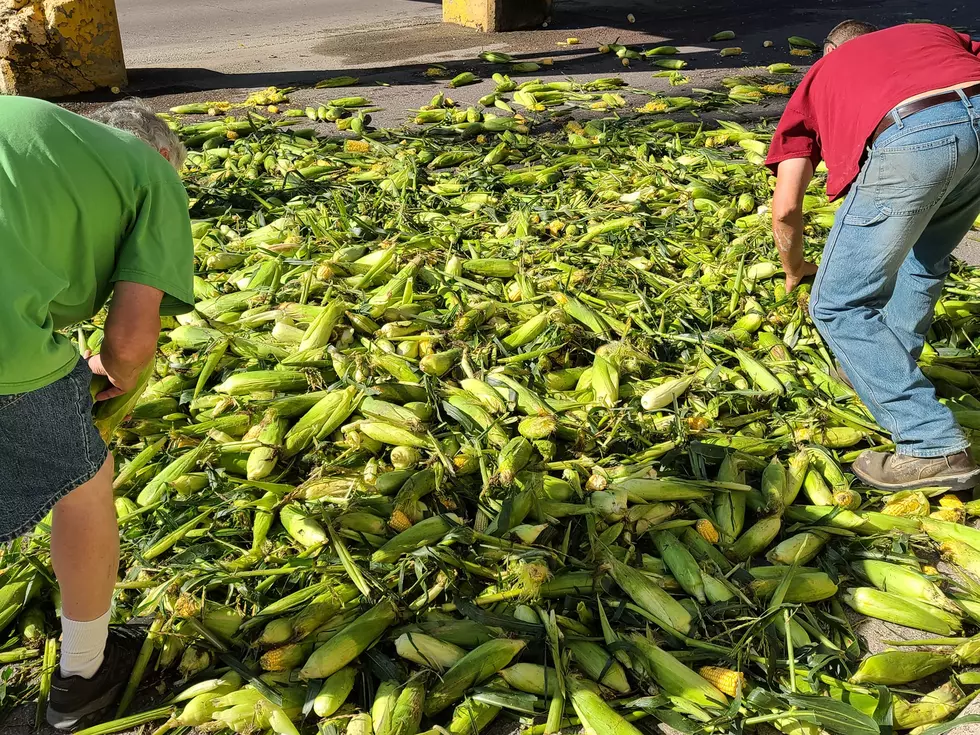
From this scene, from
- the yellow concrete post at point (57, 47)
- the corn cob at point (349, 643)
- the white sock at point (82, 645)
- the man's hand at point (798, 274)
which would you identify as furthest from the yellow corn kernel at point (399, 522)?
the yellow concrete post at point (57, 47)

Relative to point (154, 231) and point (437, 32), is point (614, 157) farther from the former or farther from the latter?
point (437, 32)

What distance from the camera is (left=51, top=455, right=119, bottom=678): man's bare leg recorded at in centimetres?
203

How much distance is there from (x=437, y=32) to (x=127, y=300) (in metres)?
9.90

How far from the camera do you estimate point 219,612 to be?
2420 mm

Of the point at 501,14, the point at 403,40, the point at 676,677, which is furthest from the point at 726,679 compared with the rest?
the point at 501,14

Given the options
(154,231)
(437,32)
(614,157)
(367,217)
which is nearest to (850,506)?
(154,231)

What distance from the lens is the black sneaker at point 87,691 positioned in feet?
7.22

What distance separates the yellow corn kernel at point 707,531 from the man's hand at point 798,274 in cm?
161

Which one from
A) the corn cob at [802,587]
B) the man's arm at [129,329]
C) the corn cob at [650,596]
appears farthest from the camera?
the corn cob at [802,587]

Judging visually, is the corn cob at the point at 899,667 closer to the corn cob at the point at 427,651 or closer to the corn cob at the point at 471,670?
the corn cob at the point at 471,670

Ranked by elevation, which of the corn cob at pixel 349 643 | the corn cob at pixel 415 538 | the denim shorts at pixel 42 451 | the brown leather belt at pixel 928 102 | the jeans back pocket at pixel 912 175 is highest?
the brown leather belt at pixel 928 102

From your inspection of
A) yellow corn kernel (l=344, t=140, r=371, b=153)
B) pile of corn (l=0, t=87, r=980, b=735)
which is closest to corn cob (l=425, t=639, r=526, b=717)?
pile of corn (l=0, t=87, r=980, b=735)

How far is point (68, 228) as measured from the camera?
1.84 meters

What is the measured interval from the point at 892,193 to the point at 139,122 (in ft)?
7.74
